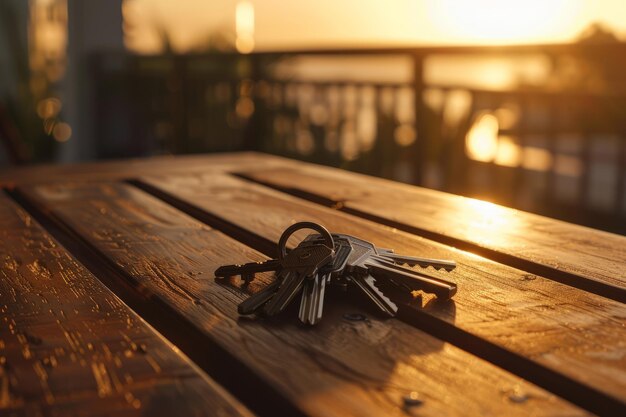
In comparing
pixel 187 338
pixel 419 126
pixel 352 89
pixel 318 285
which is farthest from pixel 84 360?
pixel 352 89

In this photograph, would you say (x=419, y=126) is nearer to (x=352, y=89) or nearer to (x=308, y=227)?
(x=352, y=89)

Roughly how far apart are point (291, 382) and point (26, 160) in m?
2.76

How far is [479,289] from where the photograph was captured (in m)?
0.91

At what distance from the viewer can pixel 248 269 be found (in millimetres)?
930

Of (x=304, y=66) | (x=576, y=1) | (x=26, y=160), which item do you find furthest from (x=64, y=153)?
(x=576, y=1)

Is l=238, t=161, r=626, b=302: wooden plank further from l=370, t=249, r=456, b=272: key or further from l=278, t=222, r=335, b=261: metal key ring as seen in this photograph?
l=278, t=222, r=335, b=261: metal key ring

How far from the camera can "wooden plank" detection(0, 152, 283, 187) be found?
1.92 m

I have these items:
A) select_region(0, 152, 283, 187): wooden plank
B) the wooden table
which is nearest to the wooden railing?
select_region(0, 152, 283, 187): wooden plank

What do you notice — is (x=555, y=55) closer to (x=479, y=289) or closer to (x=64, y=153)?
(x=479, y=289)

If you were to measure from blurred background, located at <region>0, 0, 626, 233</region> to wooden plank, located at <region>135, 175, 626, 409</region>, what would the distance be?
1610mm

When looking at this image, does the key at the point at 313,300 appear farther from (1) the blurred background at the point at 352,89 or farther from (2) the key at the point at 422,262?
(1) the blurred background at the point at 352,89

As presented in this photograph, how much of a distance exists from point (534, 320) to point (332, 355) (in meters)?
0.23

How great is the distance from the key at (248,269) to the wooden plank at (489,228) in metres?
0.34

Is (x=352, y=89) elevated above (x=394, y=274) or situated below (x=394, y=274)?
Answer: above
